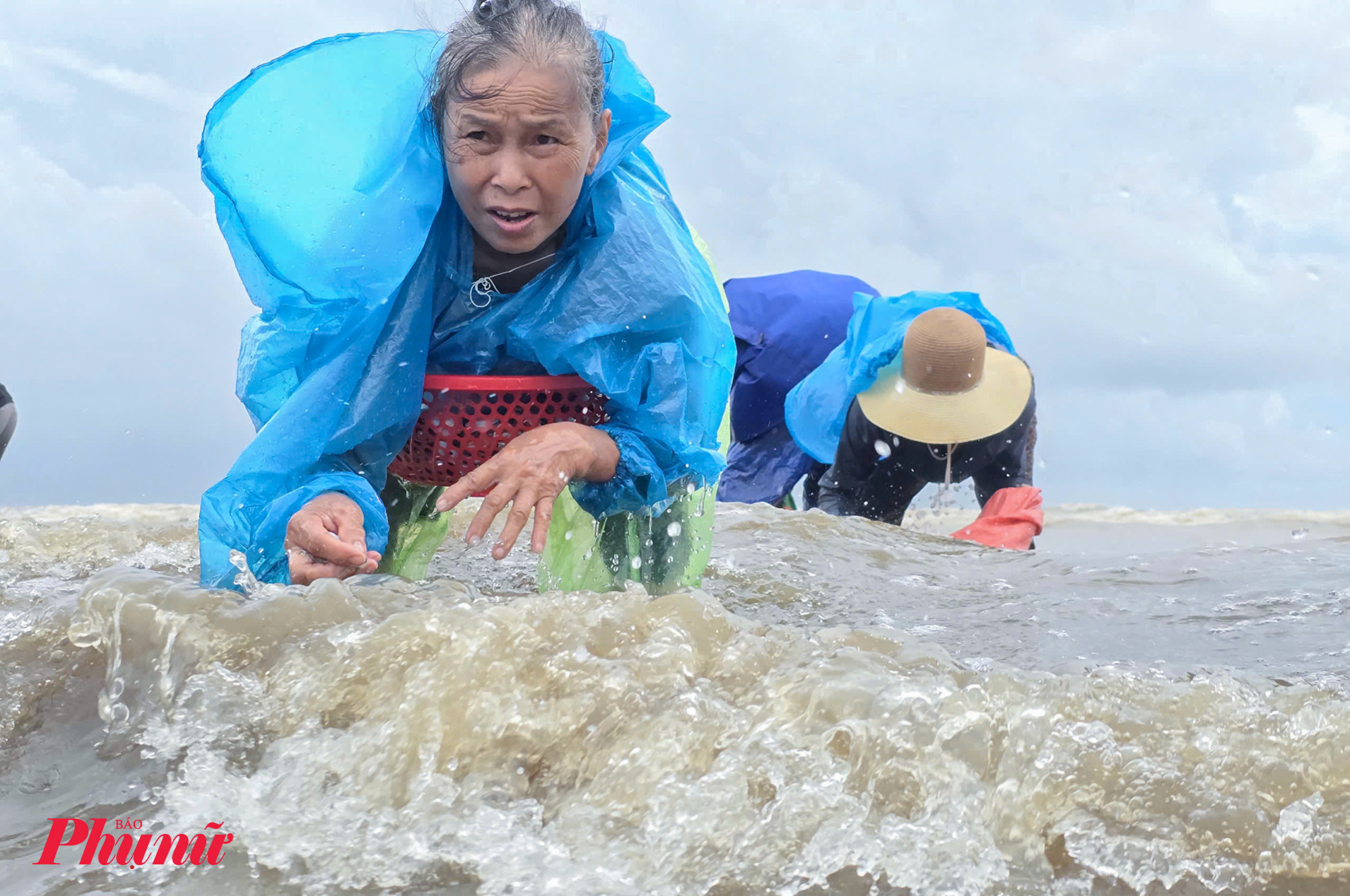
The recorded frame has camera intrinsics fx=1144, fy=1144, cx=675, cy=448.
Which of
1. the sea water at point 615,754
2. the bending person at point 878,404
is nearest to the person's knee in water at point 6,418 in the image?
the bending person at point 878,404

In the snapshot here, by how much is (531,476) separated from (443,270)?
0.58m

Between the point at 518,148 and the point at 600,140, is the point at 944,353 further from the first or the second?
the point at 518,148

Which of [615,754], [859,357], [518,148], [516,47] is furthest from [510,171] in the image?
[859,357]

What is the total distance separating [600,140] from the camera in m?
2.29

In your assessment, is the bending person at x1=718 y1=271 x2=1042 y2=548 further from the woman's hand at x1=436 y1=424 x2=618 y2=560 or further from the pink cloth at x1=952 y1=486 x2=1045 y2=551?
the woman's hand at x1=436 y1=424 x2=618 y2=560

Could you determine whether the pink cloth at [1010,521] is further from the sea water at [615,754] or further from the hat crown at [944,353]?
the sea water at [615,754]

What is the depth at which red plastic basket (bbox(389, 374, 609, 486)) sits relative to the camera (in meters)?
2.32

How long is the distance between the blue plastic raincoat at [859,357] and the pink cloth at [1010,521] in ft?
2.24

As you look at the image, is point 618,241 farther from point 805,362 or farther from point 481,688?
point 805,362

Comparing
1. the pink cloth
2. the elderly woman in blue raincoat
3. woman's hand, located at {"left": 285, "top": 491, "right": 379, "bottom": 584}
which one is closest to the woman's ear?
the elderly woman in blue raincoat

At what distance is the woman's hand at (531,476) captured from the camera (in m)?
1.89

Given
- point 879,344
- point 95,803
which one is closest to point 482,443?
point 95,803

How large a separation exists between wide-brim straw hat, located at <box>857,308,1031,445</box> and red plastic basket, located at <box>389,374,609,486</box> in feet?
8.91

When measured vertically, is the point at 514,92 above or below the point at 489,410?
above
